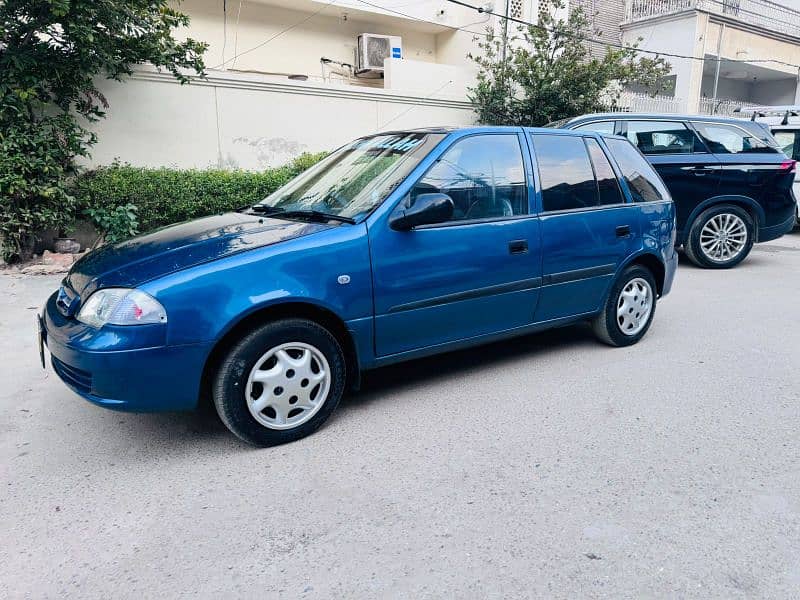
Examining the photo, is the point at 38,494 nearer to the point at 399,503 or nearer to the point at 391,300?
the point at 399,503

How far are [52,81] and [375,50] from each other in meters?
8.49

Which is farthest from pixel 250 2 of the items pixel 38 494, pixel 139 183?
pixel 38 494

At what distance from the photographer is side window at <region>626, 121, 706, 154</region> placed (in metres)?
8.28

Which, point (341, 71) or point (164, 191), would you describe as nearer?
point (164, 191)

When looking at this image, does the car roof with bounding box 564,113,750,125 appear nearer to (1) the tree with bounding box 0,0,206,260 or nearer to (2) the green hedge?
(2) the green hedge

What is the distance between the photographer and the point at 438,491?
117 inches

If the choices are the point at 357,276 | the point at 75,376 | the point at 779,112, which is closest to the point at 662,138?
the point at 779,112

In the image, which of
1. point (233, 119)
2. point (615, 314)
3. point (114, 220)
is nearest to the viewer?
point (615, 314)

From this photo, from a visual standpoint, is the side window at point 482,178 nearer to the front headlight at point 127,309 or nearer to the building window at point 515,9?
the front headlight at point 127,309

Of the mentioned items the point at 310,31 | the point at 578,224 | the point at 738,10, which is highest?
the point at 738,10

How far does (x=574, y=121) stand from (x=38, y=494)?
23.9 ft

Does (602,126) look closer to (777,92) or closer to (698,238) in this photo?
(698,238)

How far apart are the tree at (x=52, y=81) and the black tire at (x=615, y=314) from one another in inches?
240

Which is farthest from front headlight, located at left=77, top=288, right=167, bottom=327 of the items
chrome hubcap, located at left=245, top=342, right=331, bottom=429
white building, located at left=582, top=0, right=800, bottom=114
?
white building, located at left=582, top=0, right=800, bottom=114
